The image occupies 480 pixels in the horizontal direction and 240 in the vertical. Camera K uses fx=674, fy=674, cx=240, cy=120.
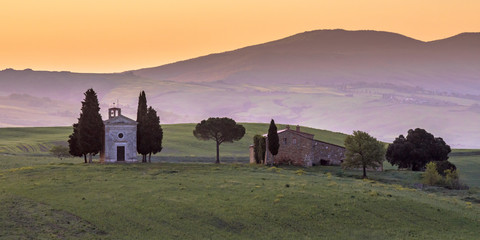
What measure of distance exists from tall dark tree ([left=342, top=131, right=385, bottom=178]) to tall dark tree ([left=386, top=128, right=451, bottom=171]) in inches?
798

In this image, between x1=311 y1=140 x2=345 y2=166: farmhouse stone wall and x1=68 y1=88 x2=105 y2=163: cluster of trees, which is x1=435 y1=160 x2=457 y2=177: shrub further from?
x1=68 y1=88 x2=105 y2=163: cluster of trees

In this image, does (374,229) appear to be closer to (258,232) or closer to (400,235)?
(400,235)

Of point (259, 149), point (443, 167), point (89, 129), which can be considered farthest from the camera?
point (259, 149)

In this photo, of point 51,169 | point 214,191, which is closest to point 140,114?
point 51,169

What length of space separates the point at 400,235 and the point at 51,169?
49436 millimetres

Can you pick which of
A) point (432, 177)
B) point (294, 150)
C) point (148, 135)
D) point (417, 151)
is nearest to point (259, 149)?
point (294, 150)

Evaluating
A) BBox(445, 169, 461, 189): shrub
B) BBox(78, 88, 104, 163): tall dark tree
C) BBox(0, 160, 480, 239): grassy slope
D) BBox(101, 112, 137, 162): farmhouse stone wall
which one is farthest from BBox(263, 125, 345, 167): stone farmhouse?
BBox(0, 160, 480, 239): grassy slope

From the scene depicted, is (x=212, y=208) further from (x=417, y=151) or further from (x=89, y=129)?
(x=417, y=151)

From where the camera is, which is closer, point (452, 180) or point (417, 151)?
point (452, 180)

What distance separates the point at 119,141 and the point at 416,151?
57.0 metres

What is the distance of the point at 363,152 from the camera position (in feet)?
357

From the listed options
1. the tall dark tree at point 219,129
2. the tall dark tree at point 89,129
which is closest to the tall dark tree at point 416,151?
the tall dark tree at point 219,129

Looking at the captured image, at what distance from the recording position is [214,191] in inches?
2731

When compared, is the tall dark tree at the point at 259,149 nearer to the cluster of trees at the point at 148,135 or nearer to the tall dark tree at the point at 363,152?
the tall dark tree at the point at 363,152
